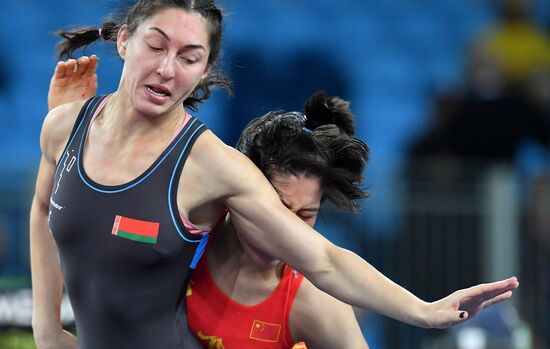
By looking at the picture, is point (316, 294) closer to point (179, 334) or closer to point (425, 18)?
point (179, 334)

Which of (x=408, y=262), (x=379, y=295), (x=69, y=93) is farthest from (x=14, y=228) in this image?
(x=379, y=295)

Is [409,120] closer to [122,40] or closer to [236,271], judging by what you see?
[236,271]

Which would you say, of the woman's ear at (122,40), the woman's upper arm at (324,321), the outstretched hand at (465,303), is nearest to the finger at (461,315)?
the outstretched hand at (465,303)

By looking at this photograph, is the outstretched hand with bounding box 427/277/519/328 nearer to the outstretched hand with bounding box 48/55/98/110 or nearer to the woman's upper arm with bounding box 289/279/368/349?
the woman's upper arm with bounding box 289/279/368/349

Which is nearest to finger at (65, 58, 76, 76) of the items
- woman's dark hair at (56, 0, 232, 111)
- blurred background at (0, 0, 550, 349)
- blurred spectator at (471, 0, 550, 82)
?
woman's dark hair at (56, 0, 232, 111)

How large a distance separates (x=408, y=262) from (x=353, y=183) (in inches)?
115

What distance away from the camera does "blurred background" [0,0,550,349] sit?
6.45 metres

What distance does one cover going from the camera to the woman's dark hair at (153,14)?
10.6 feet

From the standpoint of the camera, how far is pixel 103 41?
3713 millimetres

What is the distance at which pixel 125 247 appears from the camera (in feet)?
10.7

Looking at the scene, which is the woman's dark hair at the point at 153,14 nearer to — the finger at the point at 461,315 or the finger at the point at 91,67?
the finger at the point at 91,67

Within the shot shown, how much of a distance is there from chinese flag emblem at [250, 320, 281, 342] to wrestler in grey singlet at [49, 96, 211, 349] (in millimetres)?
246

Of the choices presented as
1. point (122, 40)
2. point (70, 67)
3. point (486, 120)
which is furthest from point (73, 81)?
point (486, 120)

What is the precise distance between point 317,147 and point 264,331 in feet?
2.03
